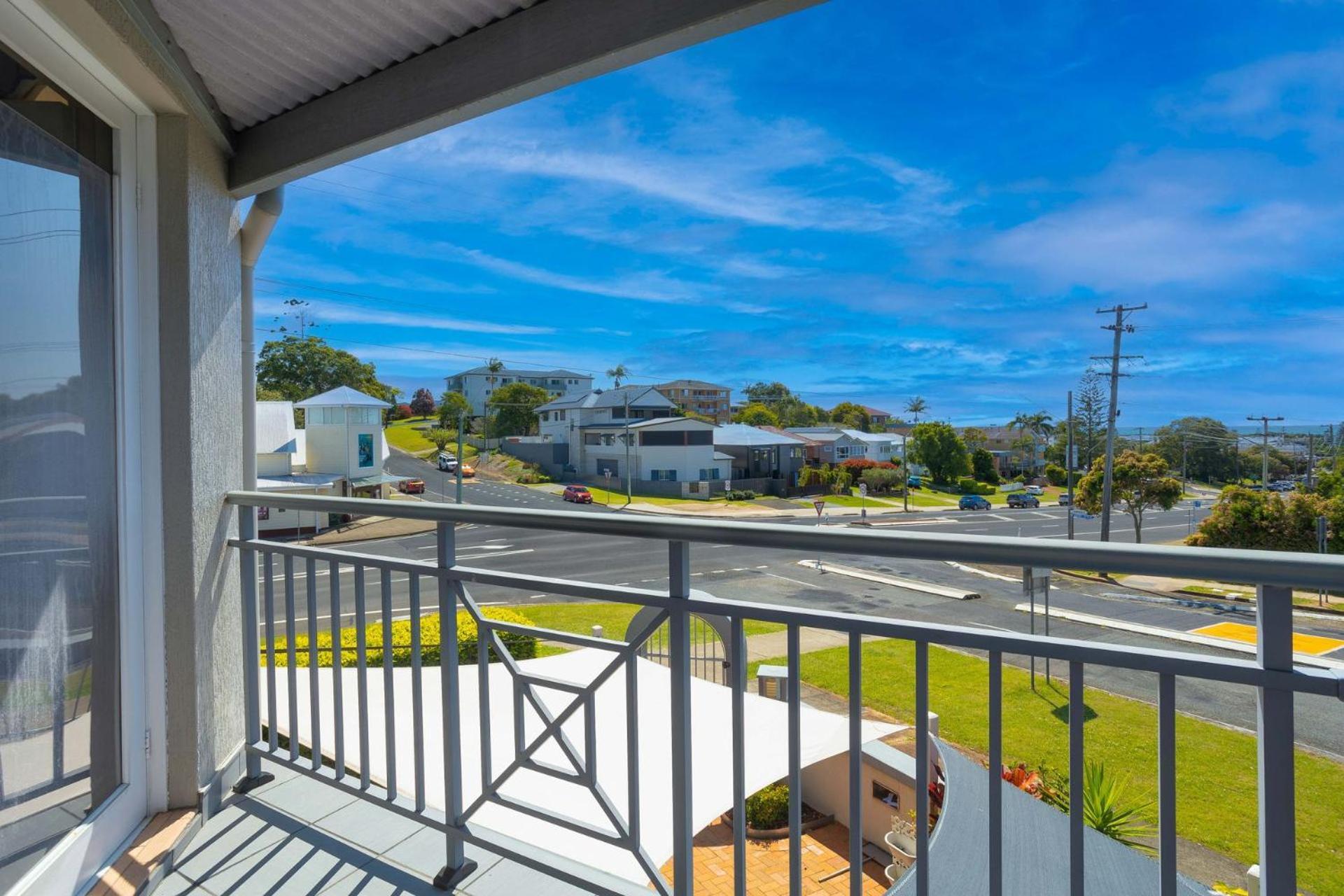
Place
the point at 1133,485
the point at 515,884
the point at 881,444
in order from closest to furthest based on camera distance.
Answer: the point at 515,884 < the point at 1133,485 < the point at 881,444

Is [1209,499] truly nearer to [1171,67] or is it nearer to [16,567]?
[16,567]

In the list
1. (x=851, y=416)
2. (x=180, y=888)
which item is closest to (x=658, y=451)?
(x=851, y=416)

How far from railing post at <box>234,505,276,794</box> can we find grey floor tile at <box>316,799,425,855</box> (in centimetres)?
36

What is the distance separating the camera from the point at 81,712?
1.45 metres

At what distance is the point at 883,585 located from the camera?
46.7 feet

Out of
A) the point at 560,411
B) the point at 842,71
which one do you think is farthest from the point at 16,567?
the point at 842,71

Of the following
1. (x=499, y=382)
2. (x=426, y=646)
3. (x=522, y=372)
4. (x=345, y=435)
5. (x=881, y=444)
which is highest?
(x=522, y=372)

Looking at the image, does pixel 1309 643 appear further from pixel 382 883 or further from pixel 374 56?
pixel 374 56

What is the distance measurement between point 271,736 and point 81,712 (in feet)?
1.83

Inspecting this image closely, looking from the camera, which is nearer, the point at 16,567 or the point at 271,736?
the point at 16,567

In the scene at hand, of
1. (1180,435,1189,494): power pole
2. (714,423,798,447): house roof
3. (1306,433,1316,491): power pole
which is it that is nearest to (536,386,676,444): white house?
(714,423,798,447): house roof

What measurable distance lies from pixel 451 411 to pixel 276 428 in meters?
5.73

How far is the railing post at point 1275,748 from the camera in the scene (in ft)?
2.45

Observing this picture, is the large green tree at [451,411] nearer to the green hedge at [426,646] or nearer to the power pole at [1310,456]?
the green hedge at [426,646]
